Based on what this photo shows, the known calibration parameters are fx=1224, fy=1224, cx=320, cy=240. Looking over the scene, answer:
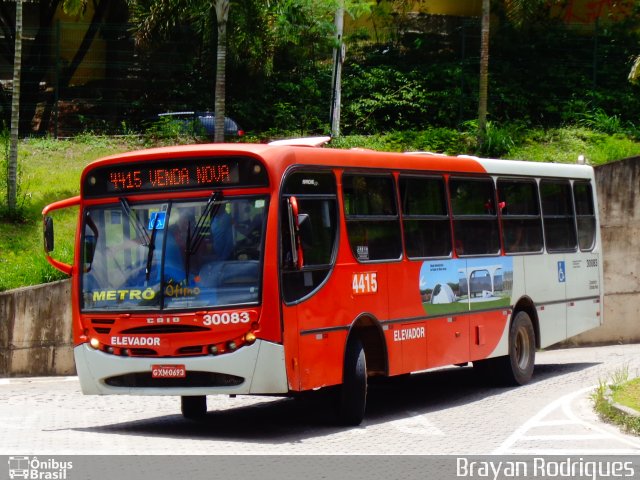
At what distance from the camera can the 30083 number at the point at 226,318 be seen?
38.2 ft

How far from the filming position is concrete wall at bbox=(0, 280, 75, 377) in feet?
61.3

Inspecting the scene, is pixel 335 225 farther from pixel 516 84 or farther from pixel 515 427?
pixel 516 84

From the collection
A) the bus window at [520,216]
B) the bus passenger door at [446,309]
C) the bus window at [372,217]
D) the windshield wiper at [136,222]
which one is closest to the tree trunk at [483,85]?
the bus window at [520,216]

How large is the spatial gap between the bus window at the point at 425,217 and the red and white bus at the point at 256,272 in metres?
0.03

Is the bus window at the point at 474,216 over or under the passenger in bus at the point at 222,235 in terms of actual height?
over

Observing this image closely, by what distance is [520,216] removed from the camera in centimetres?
1747

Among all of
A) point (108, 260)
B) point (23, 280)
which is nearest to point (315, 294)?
point (108, 260)

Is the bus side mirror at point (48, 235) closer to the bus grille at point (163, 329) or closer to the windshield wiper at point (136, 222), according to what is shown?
the windshield wiper at point (136, 222)

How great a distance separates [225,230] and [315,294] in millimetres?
1164

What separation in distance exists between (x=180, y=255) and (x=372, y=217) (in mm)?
2599

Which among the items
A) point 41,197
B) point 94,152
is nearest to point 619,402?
point 41,197

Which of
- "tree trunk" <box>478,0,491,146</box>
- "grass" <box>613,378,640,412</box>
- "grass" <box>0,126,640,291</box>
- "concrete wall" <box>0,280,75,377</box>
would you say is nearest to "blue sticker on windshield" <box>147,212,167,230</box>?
"grass" <box>613,378,640,412</box>

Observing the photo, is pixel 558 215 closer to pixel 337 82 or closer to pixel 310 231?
pixel 310 231

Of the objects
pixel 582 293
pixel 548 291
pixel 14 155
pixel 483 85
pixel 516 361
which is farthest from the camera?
pixel 483 85
